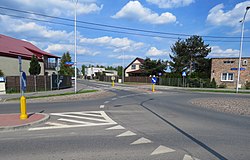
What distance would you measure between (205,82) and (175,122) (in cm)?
2844

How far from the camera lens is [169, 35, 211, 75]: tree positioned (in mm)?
41219

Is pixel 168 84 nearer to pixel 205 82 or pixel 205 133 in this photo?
pixel 205 82

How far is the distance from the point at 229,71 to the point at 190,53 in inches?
488

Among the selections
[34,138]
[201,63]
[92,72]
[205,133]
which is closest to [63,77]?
[34,138]

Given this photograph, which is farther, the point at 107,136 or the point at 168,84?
the point at 168,84

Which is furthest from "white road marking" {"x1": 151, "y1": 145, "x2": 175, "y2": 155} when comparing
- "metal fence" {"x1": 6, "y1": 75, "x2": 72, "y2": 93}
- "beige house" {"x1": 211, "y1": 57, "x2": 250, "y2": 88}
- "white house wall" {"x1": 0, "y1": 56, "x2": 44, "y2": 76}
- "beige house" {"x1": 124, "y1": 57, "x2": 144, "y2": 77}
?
"beige house" {"x1": 124, "y1": 57, "x2": 144, "y2": 77}

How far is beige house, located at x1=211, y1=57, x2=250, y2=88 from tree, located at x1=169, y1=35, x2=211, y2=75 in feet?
28.1

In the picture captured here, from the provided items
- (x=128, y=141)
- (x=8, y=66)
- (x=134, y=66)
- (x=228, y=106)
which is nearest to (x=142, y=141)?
(x=128, y=141)

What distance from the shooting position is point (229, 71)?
103 feet

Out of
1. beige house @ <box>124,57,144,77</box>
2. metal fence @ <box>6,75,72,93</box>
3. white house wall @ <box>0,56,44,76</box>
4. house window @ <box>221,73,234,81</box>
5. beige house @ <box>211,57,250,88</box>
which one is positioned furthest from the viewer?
beige house @ <box>124,57,144,77</box>

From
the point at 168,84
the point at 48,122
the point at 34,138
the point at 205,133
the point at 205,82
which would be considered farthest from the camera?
the point at 168,84

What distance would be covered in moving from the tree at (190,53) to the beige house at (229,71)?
8.55 m

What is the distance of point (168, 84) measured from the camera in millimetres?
36375

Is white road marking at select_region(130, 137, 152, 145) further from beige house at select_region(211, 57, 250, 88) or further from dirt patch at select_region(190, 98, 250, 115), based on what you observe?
beige house at select_region(211, 57, 250, 88)
